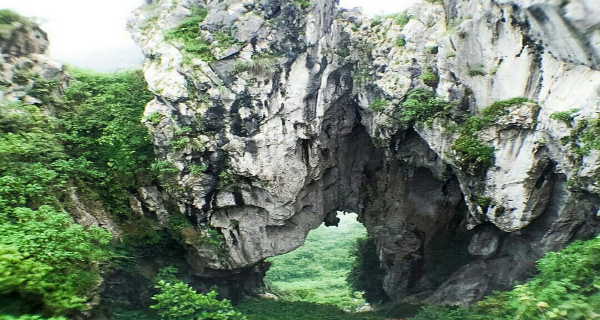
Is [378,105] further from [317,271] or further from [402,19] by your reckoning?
[317,271]

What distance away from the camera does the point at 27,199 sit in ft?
25.8

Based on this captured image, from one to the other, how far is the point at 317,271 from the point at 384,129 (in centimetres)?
1516

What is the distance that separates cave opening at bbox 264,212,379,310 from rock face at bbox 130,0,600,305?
419cm

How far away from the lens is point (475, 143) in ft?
31.1

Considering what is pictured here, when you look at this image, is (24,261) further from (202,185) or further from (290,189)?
(290,189)

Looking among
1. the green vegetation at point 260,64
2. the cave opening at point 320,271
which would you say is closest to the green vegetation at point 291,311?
the cave opening at point 320,271

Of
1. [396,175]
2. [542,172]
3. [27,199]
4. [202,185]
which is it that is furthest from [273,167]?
[542,172]

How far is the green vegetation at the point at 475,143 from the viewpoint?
29.8 feet

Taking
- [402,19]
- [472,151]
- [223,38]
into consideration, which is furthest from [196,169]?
[402,19]

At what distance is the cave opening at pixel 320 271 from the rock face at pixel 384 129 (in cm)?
419

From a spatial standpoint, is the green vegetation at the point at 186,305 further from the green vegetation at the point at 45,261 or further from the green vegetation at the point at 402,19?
the green vegetation at the point at 402,19

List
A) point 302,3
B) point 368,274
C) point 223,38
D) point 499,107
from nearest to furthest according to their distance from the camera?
1. point 499,107
2. point 223,38
3. point 302,3
4. point 368,274

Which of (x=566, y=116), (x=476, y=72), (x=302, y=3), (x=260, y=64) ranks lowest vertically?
(x=566, y=116)

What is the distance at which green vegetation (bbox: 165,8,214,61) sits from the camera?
422 inches
